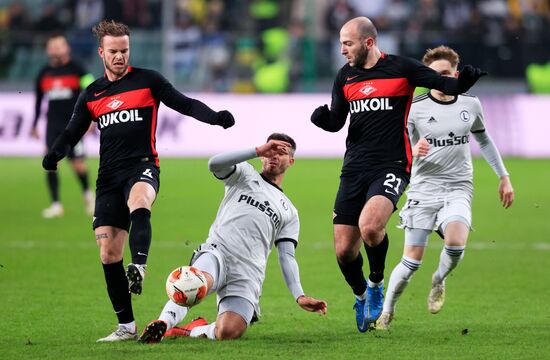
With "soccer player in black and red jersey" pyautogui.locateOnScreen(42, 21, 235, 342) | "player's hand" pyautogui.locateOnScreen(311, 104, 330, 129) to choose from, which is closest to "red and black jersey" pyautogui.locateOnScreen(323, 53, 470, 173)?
"player's hand" pyautogui.locateOnScreen(311, 104, 330, 129)

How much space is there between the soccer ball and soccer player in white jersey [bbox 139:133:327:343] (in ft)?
0.70

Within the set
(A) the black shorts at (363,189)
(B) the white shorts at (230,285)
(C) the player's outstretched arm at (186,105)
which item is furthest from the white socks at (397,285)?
(C) the player's outstretched arm at (186,105)

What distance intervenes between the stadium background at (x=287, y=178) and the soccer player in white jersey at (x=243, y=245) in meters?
0.28

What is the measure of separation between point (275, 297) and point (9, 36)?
656 inches

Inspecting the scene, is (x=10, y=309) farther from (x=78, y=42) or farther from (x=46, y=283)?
(x=78, y=42)

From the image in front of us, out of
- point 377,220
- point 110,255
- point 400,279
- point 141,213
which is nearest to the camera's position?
point 141,213

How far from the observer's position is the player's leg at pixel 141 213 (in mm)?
7114

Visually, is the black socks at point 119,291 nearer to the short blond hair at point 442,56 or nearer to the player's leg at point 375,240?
the player's leg at point 375,240

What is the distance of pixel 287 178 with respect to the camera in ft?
66.0

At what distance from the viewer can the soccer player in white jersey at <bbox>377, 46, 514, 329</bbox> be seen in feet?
28.6

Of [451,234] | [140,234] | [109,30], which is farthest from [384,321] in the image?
[109,30]

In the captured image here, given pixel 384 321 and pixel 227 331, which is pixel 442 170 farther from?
pixel 227 331

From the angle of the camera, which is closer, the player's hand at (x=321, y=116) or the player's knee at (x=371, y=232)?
the player's knee at (x=371, y=232)

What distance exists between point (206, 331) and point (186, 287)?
69 cm
